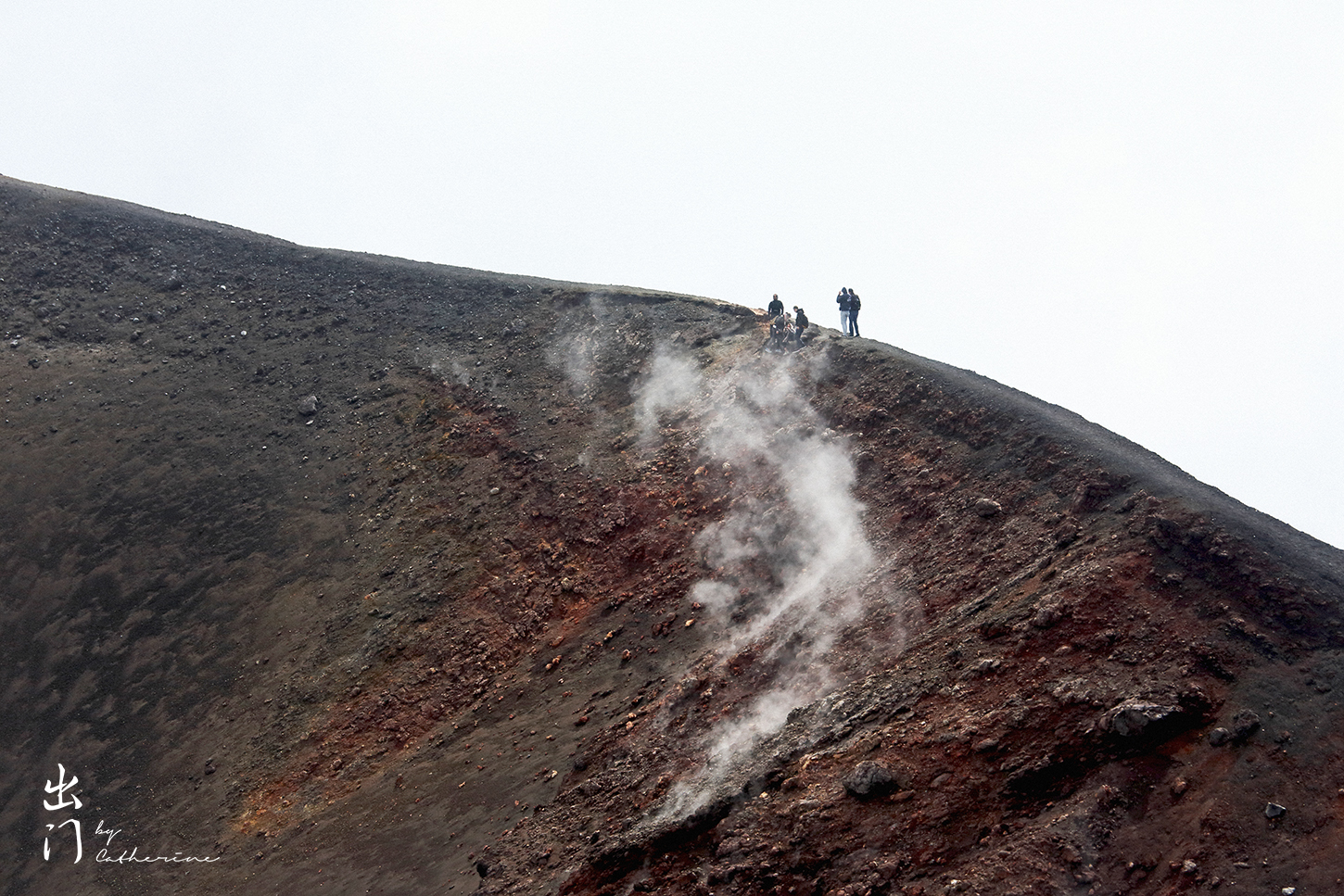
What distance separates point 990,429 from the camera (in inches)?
696

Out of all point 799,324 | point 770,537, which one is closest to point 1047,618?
point 770,537

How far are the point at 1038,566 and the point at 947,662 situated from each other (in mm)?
2384

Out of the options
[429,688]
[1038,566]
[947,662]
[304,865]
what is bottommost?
[304,865]

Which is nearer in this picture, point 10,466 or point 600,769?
point 600,769

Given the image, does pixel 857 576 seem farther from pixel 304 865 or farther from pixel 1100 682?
pixel 304 865

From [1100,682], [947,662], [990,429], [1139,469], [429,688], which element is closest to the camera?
[1100,682]

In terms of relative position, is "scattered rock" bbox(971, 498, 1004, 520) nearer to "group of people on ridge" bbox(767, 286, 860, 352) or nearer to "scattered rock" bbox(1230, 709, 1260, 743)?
"scattered rock" bbox(1230, 709, 1260, 743)

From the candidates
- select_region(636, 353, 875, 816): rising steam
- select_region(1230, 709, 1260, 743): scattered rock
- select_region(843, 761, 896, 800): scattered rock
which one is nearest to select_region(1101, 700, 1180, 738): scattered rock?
select_region(1230, 709, 1260, 743): scattered rock

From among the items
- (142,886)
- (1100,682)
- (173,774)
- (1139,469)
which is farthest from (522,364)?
(1100,682)

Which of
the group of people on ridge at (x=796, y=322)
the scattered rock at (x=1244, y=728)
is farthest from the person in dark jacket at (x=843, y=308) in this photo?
the scattered rock at (x=1244, y=728)

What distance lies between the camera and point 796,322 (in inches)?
961

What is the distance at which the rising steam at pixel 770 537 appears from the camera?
46.6ft

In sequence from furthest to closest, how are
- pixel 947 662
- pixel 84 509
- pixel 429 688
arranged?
pixel 84 509 → pixel 429 688 → pixel 947 662

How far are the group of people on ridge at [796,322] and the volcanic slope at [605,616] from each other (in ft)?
2.37
